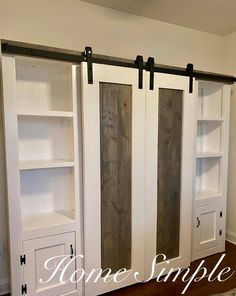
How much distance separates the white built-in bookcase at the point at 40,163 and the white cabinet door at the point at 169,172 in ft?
2.20

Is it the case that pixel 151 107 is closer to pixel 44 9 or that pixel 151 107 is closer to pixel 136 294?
pixel 44 9

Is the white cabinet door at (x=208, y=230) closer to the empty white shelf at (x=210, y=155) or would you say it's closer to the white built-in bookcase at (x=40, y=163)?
the empty white shelf at (x=210, y=155)

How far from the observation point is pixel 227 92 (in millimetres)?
2826

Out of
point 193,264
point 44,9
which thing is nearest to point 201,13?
point 44,9

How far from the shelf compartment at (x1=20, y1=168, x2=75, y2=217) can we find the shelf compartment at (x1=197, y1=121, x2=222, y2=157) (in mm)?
1533

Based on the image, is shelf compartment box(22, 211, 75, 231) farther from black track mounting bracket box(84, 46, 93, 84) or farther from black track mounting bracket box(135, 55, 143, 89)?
black track mounting bracket box(135, 55, 143, 89)

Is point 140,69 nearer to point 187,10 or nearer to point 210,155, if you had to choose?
point 187,10

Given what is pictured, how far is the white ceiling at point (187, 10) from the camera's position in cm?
236

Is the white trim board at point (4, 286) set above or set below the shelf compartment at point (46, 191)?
below

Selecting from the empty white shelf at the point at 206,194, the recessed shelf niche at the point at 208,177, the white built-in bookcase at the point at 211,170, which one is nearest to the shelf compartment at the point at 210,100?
the white built-in bookcase at the point at 211,170

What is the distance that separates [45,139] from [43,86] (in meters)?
0.46

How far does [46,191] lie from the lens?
2266 mm

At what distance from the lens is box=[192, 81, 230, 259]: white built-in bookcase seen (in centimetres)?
279

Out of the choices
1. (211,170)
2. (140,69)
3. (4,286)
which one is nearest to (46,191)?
(4,286)
